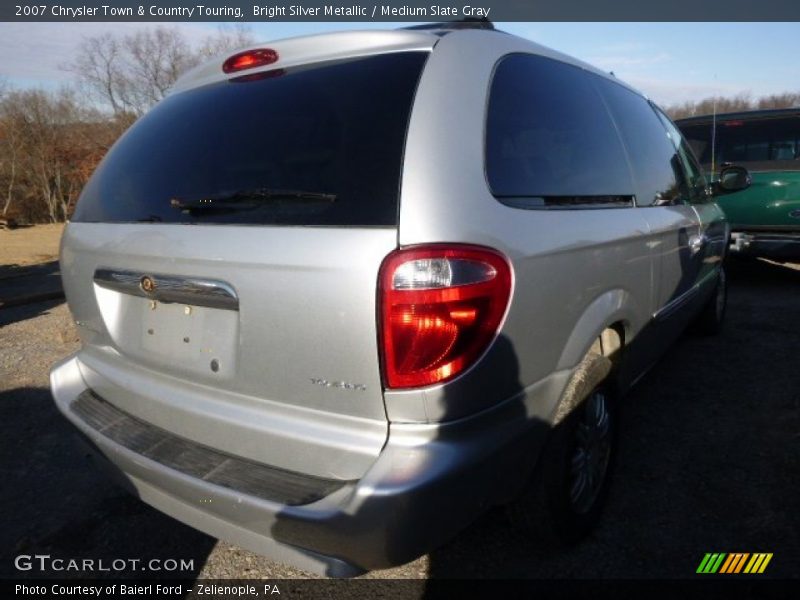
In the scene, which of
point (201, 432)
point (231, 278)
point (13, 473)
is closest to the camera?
point (231, 278)

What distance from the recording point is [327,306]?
1.46 meters

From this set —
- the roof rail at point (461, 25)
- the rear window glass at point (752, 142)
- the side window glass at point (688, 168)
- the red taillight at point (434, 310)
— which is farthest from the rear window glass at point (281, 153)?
the rear window glass at point (752, 142)

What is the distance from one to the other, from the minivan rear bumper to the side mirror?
11.8ft

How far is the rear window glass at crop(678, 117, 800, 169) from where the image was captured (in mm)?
6535

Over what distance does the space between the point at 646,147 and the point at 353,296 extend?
7.27ft

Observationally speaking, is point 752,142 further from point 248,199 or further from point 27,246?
point 27,246

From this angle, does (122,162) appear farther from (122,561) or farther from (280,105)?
(122,561)

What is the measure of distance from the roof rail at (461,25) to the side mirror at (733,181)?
3277mm

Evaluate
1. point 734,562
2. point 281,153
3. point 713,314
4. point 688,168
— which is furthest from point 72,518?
point 713,314

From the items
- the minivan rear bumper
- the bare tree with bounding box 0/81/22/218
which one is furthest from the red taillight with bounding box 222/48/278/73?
the bare tree with bounding box 0/81/22/218

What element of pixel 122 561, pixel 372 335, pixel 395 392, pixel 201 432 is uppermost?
pixel 372 335

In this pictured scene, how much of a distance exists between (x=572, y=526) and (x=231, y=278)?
158 cm

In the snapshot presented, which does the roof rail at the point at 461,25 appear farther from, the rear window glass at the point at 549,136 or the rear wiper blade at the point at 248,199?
the rear wiper blade at the point at 248,199

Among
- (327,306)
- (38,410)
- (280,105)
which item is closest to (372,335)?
(327,306)
